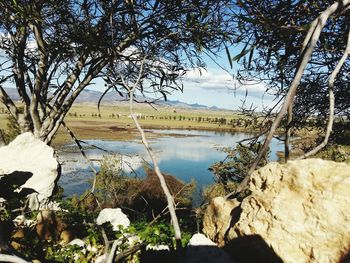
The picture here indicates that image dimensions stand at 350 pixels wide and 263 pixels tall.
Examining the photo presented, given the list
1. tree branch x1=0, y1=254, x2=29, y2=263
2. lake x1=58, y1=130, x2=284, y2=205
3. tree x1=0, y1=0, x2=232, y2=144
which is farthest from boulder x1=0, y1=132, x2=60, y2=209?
lake x1=58, y1=130, x2=284, y2=205

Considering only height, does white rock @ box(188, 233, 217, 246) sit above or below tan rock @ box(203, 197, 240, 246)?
below

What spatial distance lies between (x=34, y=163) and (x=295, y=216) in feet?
16.5

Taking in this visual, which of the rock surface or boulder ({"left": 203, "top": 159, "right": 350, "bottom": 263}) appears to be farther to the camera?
the rock surface

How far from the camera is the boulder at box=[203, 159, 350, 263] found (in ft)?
9.91

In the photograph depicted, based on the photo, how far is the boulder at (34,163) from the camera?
6367 mm

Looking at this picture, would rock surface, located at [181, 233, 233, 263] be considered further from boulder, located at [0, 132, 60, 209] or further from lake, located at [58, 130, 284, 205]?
lake, located at [58, 130, 284, 205]

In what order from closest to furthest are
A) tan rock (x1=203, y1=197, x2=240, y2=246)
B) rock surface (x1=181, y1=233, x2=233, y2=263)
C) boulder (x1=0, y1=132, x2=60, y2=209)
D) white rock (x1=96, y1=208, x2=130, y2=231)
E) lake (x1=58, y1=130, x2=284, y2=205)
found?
1. rock surface (x1=181, y1=233, x2=233, y2=263)
2. tan rock (x1=203, y1=197, x2=240, y2=246)
3. white rock (x1=96, y1=208, x2=130, y2=231)
4. boulder (x1=0, y1=132, x2=60, y2=209)
5. lake (x1=58, y1=130, x2=284, y2=205)

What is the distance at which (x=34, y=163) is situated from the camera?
257 inches

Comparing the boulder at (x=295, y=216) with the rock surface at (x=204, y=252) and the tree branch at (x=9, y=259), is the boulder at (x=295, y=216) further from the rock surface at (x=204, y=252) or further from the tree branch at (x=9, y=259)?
the tree branch at (x=9, y=259)

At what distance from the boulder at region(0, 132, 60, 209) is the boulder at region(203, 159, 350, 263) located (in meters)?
3.95

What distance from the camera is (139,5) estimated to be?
18.6 ft

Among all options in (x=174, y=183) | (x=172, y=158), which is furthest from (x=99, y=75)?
(x=172, y=158)

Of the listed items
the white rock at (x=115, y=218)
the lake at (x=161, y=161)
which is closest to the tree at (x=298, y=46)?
the white rock at (x=115, y=218)

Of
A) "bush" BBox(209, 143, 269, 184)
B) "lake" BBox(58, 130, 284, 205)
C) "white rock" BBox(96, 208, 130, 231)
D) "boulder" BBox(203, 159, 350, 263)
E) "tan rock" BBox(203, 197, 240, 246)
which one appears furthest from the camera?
"lake" BBox(58, 130, 284, 205)
